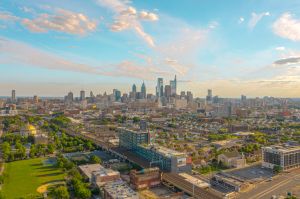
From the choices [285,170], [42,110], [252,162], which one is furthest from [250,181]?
[42,110]

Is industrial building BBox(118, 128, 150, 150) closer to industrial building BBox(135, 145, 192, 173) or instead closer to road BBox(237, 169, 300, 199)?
industrial building BBox(135, 145, 192, 173)

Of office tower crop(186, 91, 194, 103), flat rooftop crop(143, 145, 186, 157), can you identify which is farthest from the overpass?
office tower crop(186, 91, 194, 103)

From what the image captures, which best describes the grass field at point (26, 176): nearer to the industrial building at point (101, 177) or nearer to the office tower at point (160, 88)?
the industrial building at point (101, 177)

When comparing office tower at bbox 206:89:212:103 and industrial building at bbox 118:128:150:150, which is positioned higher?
office tower at bbox 206:89:212:103

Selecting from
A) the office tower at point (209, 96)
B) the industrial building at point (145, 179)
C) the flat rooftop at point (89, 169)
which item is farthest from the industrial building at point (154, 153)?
the office tower at point (209, 96)

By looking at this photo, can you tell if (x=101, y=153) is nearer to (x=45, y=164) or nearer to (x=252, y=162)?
(x=45, y=164)
